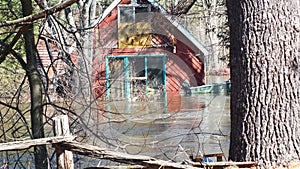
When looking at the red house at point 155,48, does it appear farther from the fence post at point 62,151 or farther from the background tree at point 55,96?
the fence post at point 62,151

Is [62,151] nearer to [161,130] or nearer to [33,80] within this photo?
[33,80]

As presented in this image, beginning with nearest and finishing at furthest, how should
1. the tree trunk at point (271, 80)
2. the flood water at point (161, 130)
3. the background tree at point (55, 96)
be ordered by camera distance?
the tree trunk at point (271, 80)
the background tree at point (55, 96)
the flood water at point (161, 130)

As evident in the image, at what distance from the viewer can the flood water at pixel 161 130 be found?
680cm

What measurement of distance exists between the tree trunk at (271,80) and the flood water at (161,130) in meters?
2.52

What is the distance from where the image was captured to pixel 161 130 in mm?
10898

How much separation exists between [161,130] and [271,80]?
304 inches

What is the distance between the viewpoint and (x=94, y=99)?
6051 millimetres

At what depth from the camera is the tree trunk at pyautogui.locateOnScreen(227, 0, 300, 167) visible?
10.6ft

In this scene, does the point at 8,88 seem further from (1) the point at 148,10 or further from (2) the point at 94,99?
(1) the point at 148,10

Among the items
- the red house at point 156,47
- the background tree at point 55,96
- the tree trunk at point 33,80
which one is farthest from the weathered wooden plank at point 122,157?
the red house at point 156,47

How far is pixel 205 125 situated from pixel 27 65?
5.43 m

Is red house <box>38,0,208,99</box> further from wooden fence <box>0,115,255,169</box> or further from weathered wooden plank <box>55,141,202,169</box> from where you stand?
weathered wooden plank <box>55,141,202,169</box>

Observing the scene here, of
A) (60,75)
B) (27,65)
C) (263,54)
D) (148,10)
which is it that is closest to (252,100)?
(263,54)

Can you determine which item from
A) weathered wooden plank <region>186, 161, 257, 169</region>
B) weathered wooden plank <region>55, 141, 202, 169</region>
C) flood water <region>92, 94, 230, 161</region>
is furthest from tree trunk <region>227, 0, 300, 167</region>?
flood water <region>92, 94, 230, 161</region>
